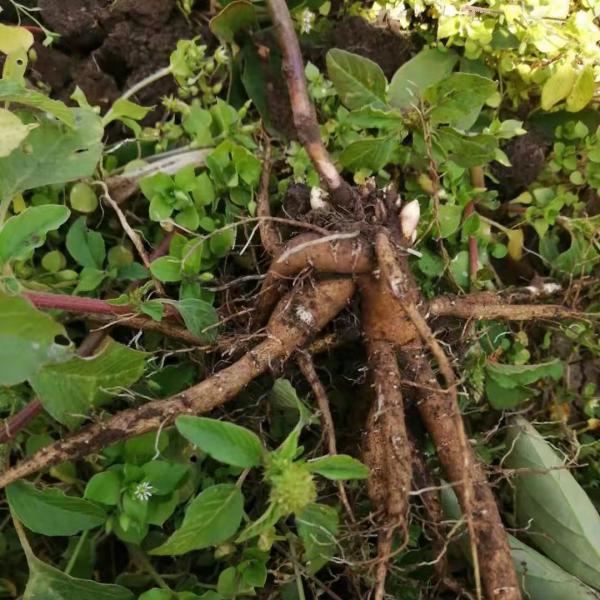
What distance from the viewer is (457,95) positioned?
1.04 m

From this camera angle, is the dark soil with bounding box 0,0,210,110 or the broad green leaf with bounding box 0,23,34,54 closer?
the broad green leaf with bounding box 0,23,34,54

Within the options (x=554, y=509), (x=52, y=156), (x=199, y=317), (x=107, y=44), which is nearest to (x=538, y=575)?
(x=554, y=509)

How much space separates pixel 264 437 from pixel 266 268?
28 centimetres

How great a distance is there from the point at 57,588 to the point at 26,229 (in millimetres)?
476

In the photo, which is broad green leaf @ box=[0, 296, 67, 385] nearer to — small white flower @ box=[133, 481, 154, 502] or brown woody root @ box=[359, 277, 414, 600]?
small white flower @ box=[133, 481, 154, 502]

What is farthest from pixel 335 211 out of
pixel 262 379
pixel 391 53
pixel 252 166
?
pixel 391 53

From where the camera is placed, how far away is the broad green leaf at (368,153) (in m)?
1.07

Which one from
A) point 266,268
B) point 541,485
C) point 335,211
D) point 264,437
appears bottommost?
point 541,485

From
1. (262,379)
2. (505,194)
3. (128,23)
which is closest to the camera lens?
(262,379)

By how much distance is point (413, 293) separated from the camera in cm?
98

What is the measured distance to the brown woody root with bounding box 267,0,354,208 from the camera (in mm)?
1027

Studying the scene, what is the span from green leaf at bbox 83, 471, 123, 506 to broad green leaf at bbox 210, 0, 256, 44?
73 centimetres

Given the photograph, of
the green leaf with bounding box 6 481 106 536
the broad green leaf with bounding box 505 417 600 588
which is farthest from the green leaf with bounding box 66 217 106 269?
the broad green leaf with bounding box 505 417 600 588

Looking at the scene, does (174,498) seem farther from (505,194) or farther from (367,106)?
→ (505,194)
